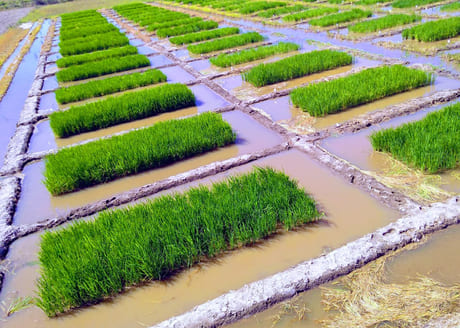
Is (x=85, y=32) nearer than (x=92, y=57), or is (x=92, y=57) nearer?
(x=92, y=57)

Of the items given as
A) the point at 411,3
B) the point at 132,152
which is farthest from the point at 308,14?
the point at 132,152

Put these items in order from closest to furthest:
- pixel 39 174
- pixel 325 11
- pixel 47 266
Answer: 1. pixel 47 266
2. pixel 39 174
3. pixel 325 11

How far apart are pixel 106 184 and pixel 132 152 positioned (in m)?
0.48

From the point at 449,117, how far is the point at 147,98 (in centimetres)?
438

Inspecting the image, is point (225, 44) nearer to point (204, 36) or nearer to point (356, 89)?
point (204, 36)

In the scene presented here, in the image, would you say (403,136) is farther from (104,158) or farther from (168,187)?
(104,158)

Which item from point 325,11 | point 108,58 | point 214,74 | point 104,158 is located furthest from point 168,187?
point 325,11

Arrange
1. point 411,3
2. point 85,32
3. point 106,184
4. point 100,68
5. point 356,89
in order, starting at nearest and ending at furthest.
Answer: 1. point 106,184
2. point 356,89
3. point 100,68
4. point 411,3
5. point 85,32

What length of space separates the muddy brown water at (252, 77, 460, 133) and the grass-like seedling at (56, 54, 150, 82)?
4.44 meters

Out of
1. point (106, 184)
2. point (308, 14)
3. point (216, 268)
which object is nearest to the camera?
point (216, 268)

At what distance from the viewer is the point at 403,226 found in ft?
9.20

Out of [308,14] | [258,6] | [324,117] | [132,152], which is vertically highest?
[258,6]

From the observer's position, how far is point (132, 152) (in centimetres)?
433

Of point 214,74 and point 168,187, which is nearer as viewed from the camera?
point 168,187
